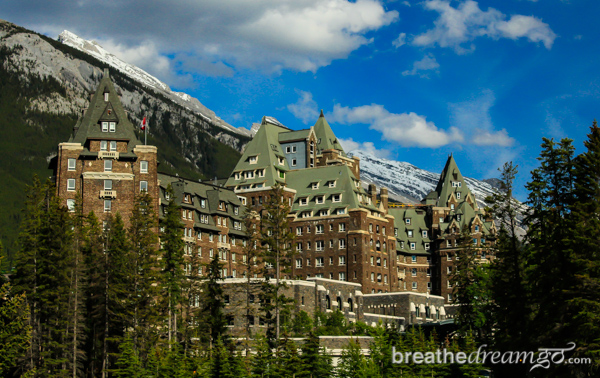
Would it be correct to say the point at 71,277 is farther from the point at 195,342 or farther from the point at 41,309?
the point at 195,342

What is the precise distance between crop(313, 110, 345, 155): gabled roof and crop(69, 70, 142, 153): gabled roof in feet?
170

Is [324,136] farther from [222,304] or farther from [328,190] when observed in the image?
[222,304]

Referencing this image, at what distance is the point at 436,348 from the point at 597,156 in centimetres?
2336

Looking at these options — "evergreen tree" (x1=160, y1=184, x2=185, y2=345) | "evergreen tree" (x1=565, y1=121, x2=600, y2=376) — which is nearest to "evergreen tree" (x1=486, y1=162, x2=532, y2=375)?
"evergreen tree" (x1=565, y1=121, x2=600, y2=376)

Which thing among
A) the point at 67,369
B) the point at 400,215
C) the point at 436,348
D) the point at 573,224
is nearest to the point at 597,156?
the point at 573,224

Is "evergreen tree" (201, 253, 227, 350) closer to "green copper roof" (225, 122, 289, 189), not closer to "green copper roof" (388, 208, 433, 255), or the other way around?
"green copper roof" (225, 122, 289, 189)

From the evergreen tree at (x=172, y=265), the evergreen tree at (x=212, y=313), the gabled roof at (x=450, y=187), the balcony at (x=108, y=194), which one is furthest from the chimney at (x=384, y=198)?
the evergreen tree at (x=172, y=265)

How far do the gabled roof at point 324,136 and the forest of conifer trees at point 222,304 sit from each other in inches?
2277

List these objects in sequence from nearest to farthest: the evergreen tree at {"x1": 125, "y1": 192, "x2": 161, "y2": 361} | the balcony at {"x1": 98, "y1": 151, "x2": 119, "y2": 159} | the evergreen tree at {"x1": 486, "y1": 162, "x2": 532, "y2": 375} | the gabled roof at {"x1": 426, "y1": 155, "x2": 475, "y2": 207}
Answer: the evergreen tree at {"x1": 486, "y1": 162, "x2": 532, "y2": 375} → the evergreen tree at {"x1": 125, "y1": 192, "x2": 161, "y2": 361} → the balcony at {"x1": 98, "y1": 151, "x2": 119, "y2": 159} → the gabled roof at {"x1": 426, "y1": 155, "x2": 475, "y2": 207}

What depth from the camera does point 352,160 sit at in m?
156

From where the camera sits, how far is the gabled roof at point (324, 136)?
155375mm

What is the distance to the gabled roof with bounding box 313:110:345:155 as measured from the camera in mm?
155375

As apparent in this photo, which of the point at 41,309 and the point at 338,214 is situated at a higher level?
the point at 338,214

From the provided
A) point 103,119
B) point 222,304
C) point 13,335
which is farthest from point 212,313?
point 103,119
